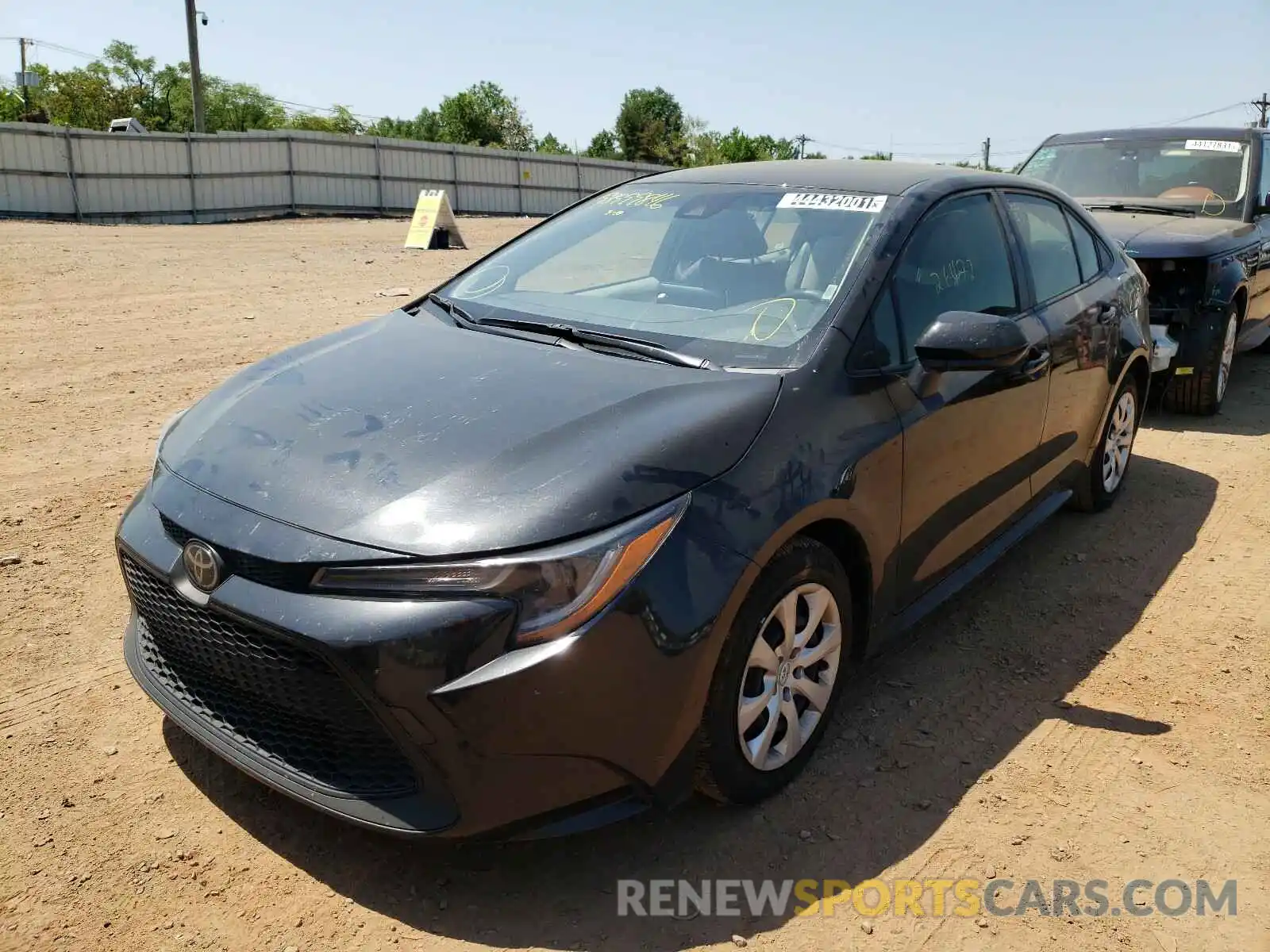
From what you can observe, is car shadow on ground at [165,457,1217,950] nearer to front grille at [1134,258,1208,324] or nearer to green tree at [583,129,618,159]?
front grille at [1134,258,1208,324]

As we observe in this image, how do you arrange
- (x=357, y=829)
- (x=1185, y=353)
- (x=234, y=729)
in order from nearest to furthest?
(x=234, y=729) → (x=357, y=829) → (x=1185, y=353)

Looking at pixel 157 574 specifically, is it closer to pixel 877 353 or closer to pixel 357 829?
pixel 357 829

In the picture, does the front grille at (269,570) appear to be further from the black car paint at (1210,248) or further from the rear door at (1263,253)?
the rear door at (1263,253)

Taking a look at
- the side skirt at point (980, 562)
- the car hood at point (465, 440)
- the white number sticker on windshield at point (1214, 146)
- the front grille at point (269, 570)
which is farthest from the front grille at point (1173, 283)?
the front grille at point (269, 570)

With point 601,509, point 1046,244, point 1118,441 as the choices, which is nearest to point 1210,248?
point 1118,441

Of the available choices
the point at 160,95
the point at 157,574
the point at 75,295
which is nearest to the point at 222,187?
the point at 75,295

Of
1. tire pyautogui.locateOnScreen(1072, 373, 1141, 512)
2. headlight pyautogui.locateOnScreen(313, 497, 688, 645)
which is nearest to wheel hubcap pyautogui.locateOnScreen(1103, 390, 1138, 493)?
tire pyautogui.locateOnScreen(1072, 373, 1141, 512)

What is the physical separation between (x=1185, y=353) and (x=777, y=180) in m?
4.38

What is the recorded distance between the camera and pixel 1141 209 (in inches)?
308

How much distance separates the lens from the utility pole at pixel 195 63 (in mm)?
28125

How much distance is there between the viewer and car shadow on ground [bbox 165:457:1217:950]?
8.11 ft

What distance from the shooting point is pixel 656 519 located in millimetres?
2383

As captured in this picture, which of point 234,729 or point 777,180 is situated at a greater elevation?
point 777,180

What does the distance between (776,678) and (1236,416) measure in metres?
6.07
